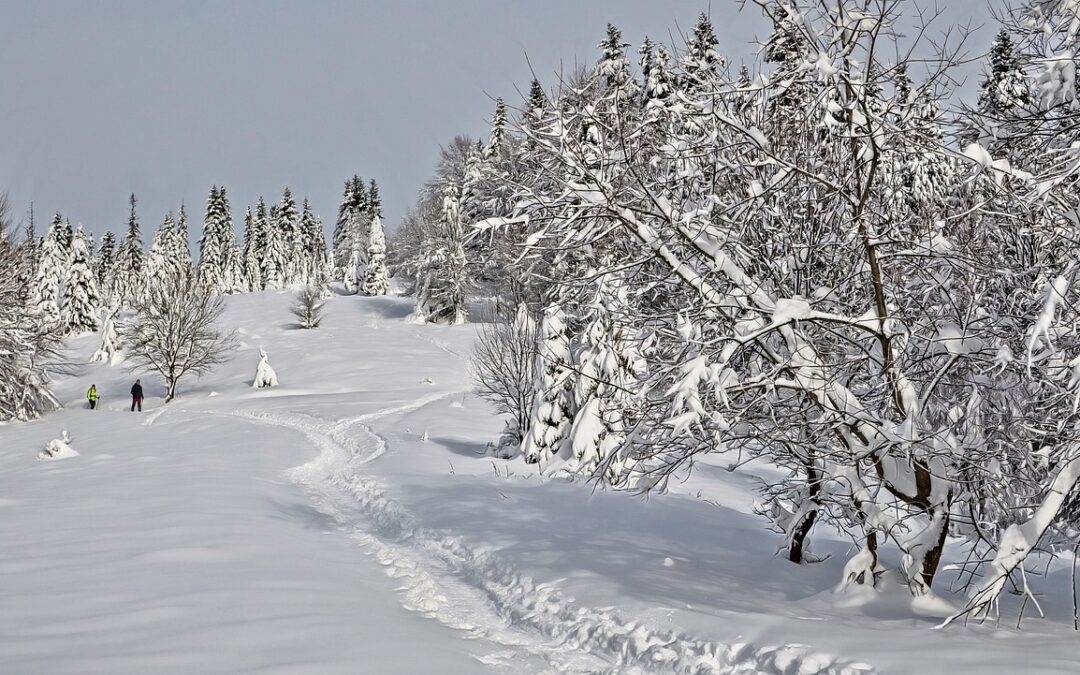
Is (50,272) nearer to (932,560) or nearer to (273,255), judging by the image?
(273,255)

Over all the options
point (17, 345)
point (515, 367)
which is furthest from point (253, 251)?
point (515, 367)

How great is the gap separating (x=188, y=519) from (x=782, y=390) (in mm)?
8359

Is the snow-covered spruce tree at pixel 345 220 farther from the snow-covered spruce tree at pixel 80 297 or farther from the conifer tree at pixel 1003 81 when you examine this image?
the conifer tree at pixel 1003 81

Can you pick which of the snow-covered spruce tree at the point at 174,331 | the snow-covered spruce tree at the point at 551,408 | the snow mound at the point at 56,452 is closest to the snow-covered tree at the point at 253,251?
the snow-covered spruce tree at the point at 174,331

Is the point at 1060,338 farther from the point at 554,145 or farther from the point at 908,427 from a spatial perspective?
the point at 554,145

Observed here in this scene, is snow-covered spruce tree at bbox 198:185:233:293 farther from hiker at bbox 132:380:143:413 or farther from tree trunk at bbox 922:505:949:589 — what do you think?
tree trunk at bbox 922:505:949:589

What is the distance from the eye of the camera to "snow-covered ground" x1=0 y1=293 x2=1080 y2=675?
222 inches

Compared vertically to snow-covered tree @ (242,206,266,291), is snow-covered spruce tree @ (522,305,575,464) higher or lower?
lower

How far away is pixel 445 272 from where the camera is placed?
5744 centimetres

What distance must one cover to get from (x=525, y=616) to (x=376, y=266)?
73.2 m

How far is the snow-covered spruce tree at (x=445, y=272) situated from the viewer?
185 ft

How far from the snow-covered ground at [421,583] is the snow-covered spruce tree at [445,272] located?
1497 inches

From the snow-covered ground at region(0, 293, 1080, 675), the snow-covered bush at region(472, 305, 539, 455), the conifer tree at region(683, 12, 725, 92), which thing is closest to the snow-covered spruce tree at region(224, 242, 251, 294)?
the snow-covered bush at region(472, 305, 539, 455)

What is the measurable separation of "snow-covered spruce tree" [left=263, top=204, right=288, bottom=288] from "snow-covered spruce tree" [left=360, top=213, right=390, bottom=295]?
1808 centimetres
